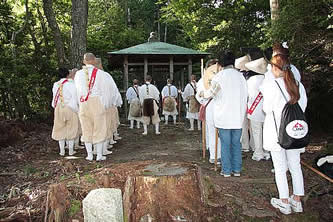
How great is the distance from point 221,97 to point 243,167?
164 cm

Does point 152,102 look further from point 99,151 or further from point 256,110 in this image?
point 256,110

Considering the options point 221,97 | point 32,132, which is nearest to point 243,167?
point 221,97

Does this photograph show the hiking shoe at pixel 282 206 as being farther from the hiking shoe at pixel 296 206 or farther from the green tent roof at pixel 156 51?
the green tent roof at pixel 156 51

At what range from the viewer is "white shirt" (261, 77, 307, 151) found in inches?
155

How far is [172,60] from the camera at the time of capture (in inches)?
604

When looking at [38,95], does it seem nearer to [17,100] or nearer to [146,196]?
[17,100]

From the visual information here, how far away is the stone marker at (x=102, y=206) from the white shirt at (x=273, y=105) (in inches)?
80.9

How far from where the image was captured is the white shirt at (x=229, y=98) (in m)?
5.25

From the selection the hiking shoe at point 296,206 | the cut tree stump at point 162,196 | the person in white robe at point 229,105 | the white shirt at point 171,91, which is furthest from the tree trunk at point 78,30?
the hiking shoe at point 296,206

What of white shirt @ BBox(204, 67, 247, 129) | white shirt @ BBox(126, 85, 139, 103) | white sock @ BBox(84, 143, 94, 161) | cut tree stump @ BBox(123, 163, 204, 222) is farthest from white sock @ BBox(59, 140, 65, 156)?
cut tree stump @ BBox(123, 163, 204, 222)

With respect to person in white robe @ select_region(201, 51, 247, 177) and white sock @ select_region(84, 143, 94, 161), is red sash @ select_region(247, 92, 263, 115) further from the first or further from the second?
white sock @ select_region(84, 143, 94, 161)

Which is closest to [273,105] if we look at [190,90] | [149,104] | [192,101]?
[149,104]

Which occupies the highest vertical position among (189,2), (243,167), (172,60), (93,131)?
(189,2)

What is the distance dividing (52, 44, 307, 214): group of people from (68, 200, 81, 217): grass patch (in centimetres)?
252
